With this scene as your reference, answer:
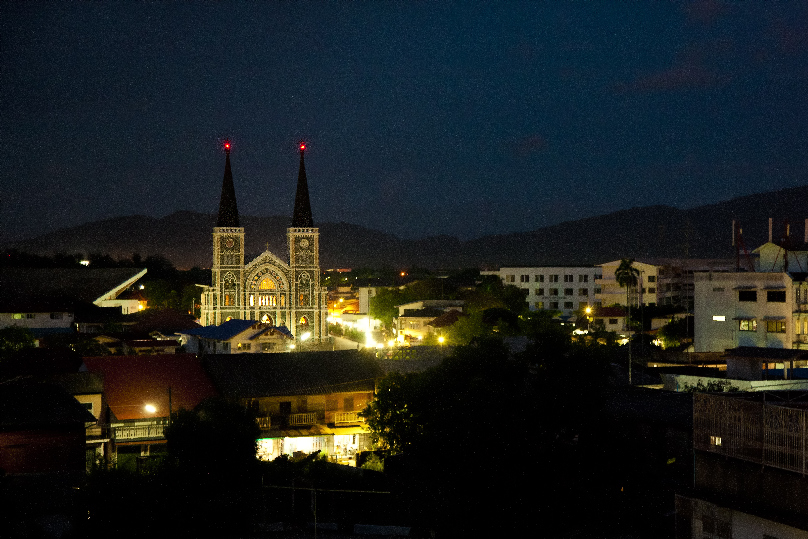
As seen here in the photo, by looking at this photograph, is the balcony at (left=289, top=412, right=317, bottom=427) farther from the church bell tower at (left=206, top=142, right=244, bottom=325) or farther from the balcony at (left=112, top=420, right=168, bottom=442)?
the church bell tower at (left=206, top=142, right=244, bottom=325)

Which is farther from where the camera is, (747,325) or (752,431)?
(747,325)

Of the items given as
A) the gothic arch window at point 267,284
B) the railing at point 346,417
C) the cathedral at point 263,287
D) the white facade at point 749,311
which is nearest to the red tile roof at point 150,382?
the railing at point 346,417

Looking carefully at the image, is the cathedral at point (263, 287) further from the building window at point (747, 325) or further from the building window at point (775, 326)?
the building window at point (775, 326)

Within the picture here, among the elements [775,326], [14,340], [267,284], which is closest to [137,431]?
[14,340]

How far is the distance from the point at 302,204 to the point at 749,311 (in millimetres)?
41309

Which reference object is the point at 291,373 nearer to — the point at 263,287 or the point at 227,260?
the point at 263,287

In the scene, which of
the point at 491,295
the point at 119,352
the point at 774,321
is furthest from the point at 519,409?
the point at 491,295

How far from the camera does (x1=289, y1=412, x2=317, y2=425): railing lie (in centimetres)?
2641

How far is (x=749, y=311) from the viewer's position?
3694cm

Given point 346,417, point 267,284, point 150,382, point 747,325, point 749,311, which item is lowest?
point 346,417

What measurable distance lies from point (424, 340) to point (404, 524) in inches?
1300

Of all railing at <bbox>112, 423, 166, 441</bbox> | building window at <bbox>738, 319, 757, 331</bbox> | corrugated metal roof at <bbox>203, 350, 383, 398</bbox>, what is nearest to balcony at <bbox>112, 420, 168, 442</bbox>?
railing at <bbox>112, 423, 166, 441</bbox>

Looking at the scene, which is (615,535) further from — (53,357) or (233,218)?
(233,218)

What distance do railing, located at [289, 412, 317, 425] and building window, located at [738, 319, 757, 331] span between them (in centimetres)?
2228
